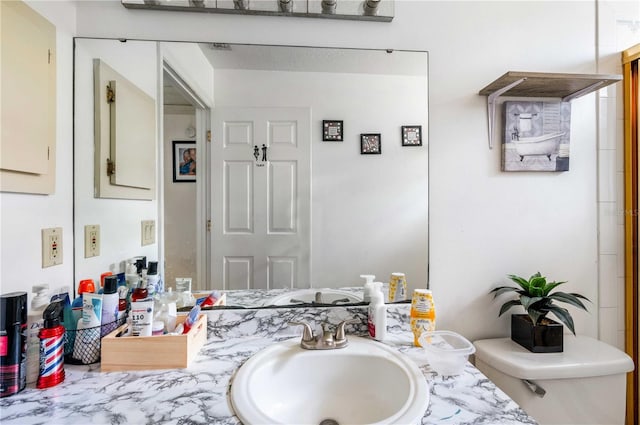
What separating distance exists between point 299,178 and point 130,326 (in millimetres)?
719

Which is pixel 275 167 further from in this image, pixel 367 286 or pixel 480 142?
pixel 480 142

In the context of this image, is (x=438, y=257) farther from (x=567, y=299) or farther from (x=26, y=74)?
(x=26, y=74)

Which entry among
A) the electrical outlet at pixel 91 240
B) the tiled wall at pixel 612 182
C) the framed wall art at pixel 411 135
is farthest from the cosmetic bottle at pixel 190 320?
the tiled wall at pixel 612 182

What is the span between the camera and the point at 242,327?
112 centimetres

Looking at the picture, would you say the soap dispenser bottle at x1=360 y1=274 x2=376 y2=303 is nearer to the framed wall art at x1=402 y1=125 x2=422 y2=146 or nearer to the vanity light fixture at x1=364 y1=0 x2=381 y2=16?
the framed wall art at x1=402 y1=125 x2=422 y2=146

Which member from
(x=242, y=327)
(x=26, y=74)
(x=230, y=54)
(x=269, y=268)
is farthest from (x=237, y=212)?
(x=26, y=74)

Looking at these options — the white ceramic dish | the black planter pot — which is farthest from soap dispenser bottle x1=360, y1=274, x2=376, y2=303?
the black planter pot

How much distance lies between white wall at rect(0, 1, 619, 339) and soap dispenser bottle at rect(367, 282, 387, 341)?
0.30m

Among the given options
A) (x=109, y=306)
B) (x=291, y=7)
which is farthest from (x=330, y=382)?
(x=291, y=7)

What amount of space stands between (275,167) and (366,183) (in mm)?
355

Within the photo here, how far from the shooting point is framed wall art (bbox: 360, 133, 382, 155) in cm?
120

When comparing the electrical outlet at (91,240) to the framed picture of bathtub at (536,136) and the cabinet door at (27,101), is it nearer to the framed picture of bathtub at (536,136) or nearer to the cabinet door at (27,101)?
the cabinet door at (27,101)

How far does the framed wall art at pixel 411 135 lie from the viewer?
1.20 m

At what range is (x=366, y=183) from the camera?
1201mm
